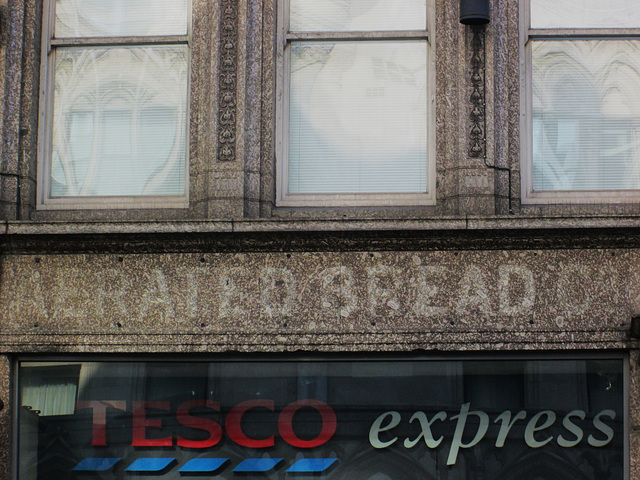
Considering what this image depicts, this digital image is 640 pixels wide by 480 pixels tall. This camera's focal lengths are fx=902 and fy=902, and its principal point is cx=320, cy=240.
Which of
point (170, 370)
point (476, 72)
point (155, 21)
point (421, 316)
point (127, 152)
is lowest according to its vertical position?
point (170, 370)

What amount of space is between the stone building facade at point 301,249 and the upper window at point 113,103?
149mm

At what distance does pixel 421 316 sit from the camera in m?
7.69

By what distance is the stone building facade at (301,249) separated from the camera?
764cm

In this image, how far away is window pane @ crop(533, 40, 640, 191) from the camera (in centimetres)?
811

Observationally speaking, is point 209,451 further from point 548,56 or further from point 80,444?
point 548,56

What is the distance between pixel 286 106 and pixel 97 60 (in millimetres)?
1870

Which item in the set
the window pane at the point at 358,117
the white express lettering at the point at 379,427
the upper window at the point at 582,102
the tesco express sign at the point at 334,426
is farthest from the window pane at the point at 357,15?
the white express lettering at the point at 379,427

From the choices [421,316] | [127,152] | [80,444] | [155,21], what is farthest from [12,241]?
[421,316]

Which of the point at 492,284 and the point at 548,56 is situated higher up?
the point at 548,56

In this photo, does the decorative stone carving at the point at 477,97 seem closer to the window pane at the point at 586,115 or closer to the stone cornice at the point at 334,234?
the window pane at the point at 586,115

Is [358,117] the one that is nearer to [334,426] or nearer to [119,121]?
[119,121]

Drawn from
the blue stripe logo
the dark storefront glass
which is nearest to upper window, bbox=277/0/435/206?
the dark storefront glass

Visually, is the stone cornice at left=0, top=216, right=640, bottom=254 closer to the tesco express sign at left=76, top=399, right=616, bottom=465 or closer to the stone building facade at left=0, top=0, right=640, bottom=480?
the stone building facade at left=0, top=0, right=640, bottom=480

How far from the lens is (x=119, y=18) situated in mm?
8531
